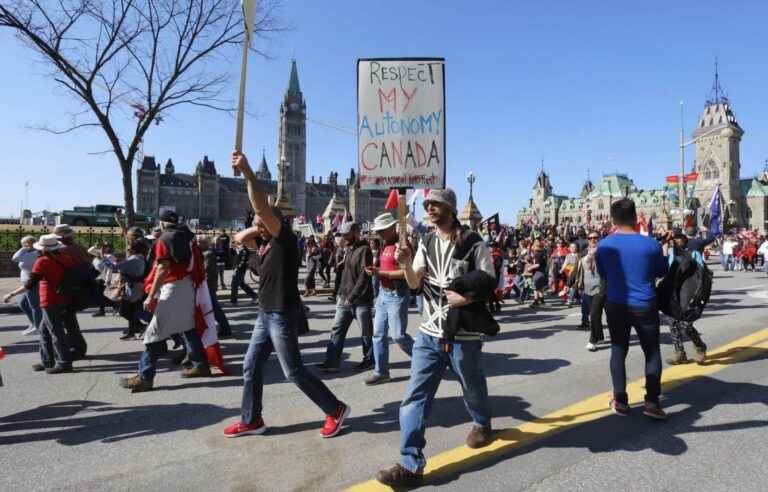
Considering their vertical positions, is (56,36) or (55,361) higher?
(56,36)

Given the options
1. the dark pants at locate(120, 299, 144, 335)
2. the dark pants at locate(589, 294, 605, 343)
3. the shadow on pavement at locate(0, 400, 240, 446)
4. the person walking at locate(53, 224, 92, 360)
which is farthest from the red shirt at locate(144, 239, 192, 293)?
the dark pants at locate(589, 294, 605, 343)

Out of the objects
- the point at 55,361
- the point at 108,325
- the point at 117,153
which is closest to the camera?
the point at 55,361

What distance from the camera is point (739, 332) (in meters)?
8.09

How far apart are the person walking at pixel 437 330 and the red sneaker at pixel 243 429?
1.36 meters

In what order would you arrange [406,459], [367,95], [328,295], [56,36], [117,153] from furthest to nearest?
[328,295] < [117,153] < [56,36] < [367,95] < [406,459]

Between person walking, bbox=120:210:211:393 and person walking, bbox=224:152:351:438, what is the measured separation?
1823 mm

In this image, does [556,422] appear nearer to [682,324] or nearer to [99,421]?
[682,324]

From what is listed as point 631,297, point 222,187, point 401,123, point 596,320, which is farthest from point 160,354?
point 222,187

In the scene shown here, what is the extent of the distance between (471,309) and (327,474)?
151 centimetres

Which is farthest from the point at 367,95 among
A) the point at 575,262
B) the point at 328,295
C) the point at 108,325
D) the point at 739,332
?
the point at 328,295

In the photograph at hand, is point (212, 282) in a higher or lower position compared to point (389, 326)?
higher

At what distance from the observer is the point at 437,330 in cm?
339

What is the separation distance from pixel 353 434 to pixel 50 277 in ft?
15.3

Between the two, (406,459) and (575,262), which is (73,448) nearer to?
(406,459)
